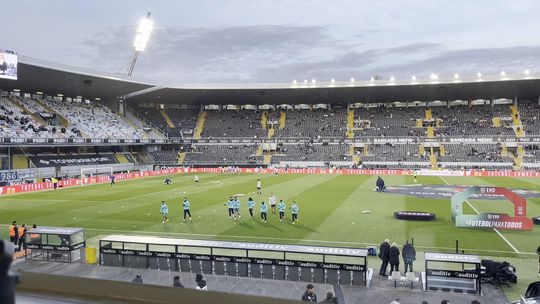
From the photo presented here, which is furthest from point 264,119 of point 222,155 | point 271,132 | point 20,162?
point 20,162

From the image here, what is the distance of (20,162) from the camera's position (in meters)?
56.7

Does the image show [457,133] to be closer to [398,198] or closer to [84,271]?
[398,198]

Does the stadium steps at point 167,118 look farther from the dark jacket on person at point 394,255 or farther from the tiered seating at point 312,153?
the dark jacket on person at point 394,255

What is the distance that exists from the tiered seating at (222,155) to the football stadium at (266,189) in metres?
0.42

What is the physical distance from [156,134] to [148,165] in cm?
864

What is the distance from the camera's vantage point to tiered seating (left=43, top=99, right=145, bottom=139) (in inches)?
2714

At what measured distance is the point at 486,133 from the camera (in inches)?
3000

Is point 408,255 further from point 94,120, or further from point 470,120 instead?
point 470,120

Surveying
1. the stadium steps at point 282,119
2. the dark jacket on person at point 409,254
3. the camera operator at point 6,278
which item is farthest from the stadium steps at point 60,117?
the camera operator at point 6,278

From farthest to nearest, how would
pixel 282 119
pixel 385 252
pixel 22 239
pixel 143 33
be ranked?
pixel 282 119
pixel 143 33
pixel 22 239
pixel 385 252

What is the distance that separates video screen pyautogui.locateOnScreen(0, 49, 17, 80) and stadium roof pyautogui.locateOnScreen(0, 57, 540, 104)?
7.73 meters

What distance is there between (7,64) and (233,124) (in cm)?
4752

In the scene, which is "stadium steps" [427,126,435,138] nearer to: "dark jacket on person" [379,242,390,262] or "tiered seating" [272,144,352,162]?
"tiered seating" [272,144,352,162]

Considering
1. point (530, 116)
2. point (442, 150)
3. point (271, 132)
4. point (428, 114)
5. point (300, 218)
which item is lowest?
point (300, 218)
